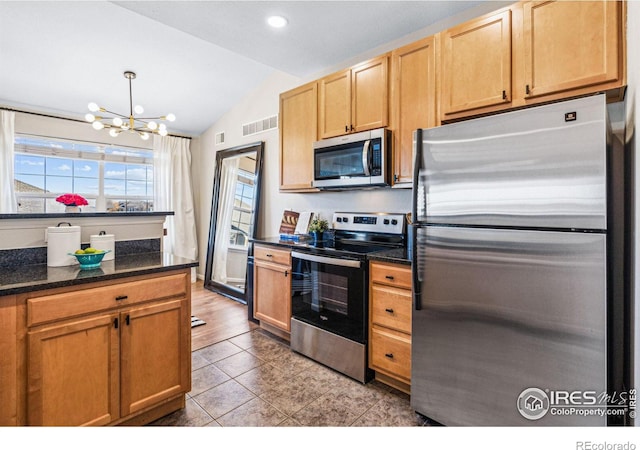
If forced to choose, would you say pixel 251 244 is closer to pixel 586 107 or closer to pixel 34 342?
pixel 34 342

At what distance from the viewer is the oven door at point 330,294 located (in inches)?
91.6

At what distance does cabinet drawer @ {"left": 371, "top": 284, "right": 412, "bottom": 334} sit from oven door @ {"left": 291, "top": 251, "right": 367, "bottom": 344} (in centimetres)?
8

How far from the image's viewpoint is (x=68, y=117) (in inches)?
174

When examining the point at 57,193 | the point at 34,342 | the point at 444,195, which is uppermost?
the point at 57,193

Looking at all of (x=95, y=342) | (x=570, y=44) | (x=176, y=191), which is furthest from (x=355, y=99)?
(x=176, y=191)

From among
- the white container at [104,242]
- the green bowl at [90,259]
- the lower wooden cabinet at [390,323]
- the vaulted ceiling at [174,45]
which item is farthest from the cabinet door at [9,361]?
the vaulted ceiling at [174,45]

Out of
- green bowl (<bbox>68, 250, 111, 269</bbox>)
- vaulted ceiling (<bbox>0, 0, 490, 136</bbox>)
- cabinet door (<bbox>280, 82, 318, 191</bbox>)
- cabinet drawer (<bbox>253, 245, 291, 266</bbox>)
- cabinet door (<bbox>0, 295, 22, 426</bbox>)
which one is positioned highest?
vaulted ceiling (<bbox>0, 0, 490, 136</bbox>)

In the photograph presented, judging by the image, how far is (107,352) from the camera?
165cm

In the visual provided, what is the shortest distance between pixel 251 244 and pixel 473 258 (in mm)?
2268

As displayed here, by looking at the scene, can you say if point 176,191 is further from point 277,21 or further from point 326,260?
point 326,260

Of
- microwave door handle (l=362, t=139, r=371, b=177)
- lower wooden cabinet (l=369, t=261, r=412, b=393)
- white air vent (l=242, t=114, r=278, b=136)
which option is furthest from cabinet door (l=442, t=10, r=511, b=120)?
white air vent (l=242, t=114, r=278, b=136)

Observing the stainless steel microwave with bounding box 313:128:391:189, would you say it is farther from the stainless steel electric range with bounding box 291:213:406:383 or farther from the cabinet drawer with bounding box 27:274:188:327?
the cabinet drawer with bounding box 27:274:188:327

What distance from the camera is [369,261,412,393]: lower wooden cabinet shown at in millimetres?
2086
